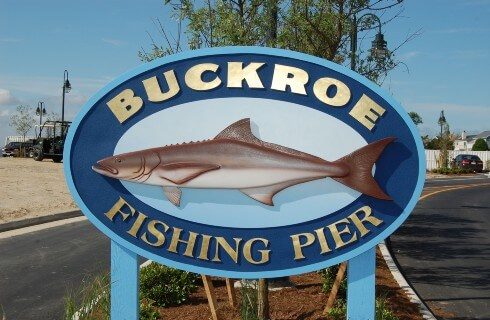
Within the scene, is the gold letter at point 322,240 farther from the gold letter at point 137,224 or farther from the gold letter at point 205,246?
the gold letter at point 137,224

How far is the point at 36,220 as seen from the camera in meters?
17.5

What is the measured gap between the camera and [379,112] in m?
4.93

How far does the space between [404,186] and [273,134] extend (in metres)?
1.12

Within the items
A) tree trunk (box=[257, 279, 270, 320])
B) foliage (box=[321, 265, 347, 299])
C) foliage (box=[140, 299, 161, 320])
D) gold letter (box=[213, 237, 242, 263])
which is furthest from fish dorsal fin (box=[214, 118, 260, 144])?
foliage (box=[321, 265, 347, 299])

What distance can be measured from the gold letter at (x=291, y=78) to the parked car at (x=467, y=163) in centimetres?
5475

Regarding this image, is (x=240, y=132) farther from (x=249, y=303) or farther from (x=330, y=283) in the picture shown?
(x=330, y=283)

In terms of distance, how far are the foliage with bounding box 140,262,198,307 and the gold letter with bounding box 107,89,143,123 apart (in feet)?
10.3

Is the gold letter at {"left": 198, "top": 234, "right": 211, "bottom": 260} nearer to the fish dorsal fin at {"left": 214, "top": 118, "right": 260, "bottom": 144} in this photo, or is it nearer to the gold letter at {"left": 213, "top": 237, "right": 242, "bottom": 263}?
the gold letter at {"left": 213, "top": 237, "right": 242, "bottom": 263}

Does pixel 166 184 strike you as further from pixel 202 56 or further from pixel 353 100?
pixel 353 100

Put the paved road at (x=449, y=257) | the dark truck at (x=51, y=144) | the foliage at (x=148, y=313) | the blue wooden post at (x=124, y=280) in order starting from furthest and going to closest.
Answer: the dark truck at (x=51, y=144), the paved road at (x=449, y=257), the foliage at (x=148, y=313), the blue wooden post at (x=124, y=280)

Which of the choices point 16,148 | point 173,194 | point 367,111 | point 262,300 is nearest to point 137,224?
point 173,194

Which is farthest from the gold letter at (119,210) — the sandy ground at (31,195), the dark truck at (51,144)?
the dark truck at (51,144)

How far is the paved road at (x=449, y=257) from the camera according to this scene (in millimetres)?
9703

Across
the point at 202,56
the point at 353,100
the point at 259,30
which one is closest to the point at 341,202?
the point at 353,100
